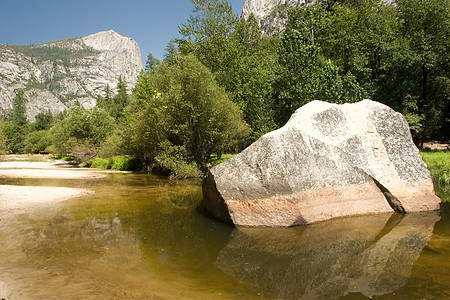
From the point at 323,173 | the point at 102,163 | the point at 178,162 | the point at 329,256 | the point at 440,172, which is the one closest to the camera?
the point at 329,256

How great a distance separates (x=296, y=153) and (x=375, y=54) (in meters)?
29.1

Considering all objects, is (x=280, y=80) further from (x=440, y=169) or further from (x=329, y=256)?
(x=329, y=256)

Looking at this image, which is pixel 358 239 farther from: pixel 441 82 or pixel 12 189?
pixel 441 82

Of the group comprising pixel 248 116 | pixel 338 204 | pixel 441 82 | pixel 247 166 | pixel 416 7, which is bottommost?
pixel 338 204

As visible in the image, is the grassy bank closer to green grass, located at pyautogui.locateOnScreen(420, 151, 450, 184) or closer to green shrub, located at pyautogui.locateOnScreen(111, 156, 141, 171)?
green grass, located at pyautogui.locateOnScreen(420, 151, 450, 184)

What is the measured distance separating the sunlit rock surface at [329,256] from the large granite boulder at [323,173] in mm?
685

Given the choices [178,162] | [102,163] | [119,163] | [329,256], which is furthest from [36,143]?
[329,256]

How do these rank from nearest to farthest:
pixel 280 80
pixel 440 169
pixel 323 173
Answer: pixel 323 173, pixel 440 169, pixel 280 80

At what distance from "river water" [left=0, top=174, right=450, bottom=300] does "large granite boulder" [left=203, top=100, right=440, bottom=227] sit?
0.57 meters

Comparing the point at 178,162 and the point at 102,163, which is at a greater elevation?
the point at 178,162

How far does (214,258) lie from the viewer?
7398 millimetres

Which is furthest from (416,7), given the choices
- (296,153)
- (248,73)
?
(296,153)

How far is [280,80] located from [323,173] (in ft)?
72.9

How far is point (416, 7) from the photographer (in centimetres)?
3322
